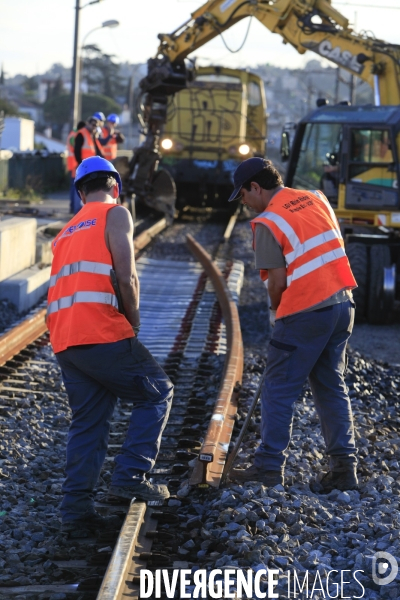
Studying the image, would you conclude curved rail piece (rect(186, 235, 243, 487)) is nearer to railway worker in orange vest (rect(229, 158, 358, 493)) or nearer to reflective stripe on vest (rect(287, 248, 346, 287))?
railway worker in orange vest (rect(229, 158, 358, 493))

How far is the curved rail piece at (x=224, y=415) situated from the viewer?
18.4 ft

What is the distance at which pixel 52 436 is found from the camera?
6.90 metres

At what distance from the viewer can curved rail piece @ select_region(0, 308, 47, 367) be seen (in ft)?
28.4

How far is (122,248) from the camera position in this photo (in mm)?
5090

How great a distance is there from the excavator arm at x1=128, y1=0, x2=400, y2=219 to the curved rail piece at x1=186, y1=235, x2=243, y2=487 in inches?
211

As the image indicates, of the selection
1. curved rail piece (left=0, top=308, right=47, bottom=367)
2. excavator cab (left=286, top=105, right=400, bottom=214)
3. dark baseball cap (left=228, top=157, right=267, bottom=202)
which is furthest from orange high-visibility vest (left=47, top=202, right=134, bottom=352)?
excavator cab (left=286, top=105, right=400, bottom=214)

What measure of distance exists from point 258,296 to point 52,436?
23.1 feet

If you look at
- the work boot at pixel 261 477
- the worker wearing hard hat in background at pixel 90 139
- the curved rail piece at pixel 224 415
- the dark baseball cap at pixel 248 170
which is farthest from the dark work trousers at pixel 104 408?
the worker wearing hard hat in background at pixel 90 139

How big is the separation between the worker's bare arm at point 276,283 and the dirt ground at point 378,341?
173 inches

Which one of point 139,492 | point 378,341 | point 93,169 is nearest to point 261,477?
point 139,492

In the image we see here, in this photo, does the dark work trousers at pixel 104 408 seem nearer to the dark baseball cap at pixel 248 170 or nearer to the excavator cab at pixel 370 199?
the dark baseball cap at pixel 248 170

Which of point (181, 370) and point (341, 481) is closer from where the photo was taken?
point (341, 481)

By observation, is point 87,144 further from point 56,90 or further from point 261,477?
point 56,90
